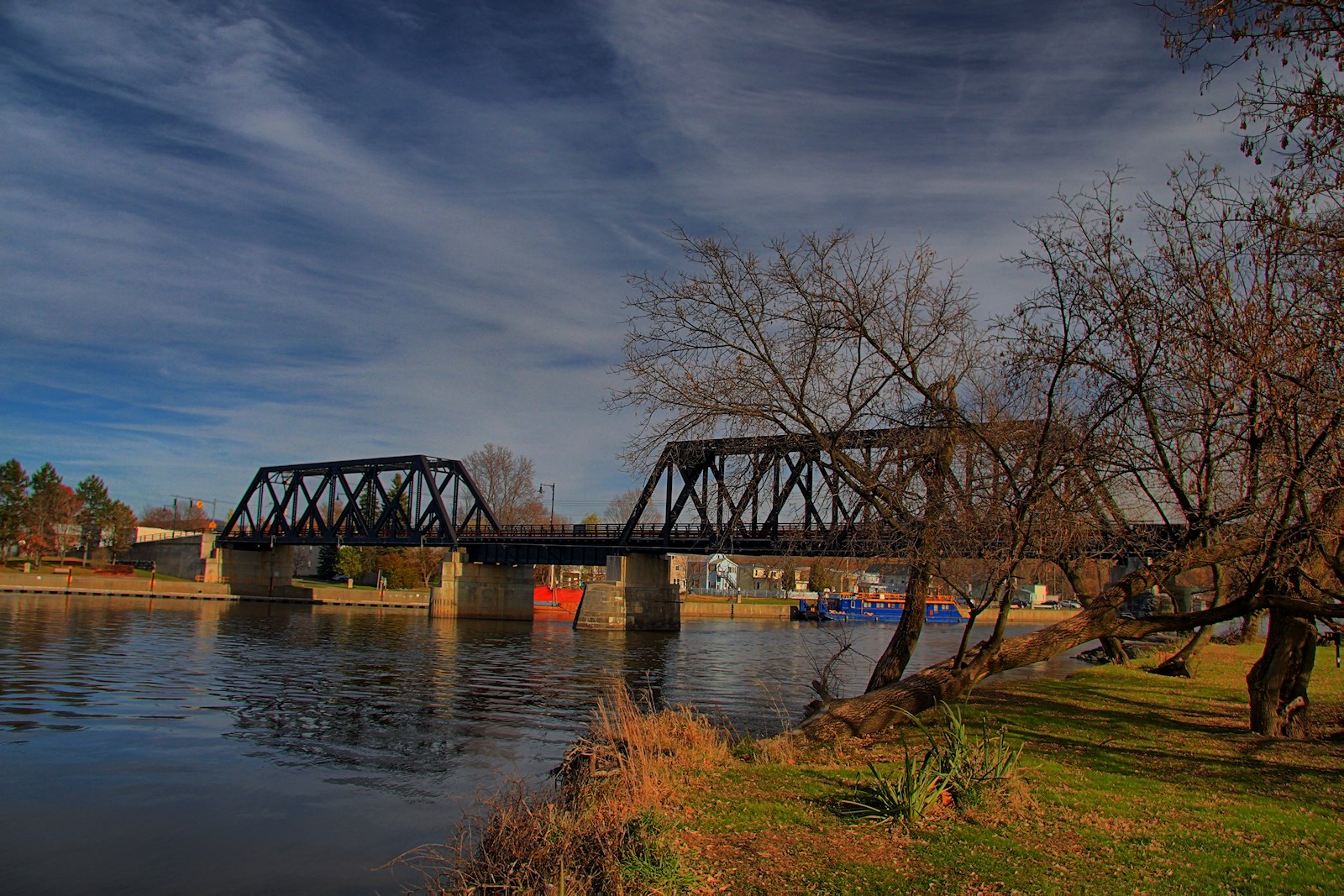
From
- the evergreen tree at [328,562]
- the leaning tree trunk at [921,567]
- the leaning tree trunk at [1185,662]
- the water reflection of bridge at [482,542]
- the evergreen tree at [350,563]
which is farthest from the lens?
the evergreen tree at [328,562]

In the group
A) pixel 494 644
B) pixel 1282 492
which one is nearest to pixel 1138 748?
pixel 1282 492

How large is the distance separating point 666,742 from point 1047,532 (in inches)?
261

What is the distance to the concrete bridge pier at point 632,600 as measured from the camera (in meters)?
68.5

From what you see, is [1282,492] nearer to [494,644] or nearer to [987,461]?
[987,461]

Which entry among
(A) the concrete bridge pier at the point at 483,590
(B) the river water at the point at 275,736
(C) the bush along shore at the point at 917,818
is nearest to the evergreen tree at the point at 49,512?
(A) the concrete bridge pier at the point at 483,590

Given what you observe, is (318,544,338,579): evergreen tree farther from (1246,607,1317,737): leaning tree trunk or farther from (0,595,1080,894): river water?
(1246,607,1317,737): leaning tree trunk

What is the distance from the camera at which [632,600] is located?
2751 inches

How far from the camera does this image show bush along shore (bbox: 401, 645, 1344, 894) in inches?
297

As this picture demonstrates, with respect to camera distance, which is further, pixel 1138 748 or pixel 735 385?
pixel 735 385

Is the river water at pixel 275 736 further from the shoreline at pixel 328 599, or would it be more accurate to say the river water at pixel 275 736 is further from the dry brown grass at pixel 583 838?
the shoreline at pixel 328 599

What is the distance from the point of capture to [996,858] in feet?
26.3

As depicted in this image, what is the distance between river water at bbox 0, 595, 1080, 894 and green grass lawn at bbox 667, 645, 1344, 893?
4407mm

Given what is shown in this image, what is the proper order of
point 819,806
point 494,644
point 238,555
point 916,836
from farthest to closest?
point 238,555 → point 494,644 → point 819,806 → point 916,836

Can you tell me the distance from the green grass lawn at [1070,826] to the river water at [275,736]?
4407 mm
